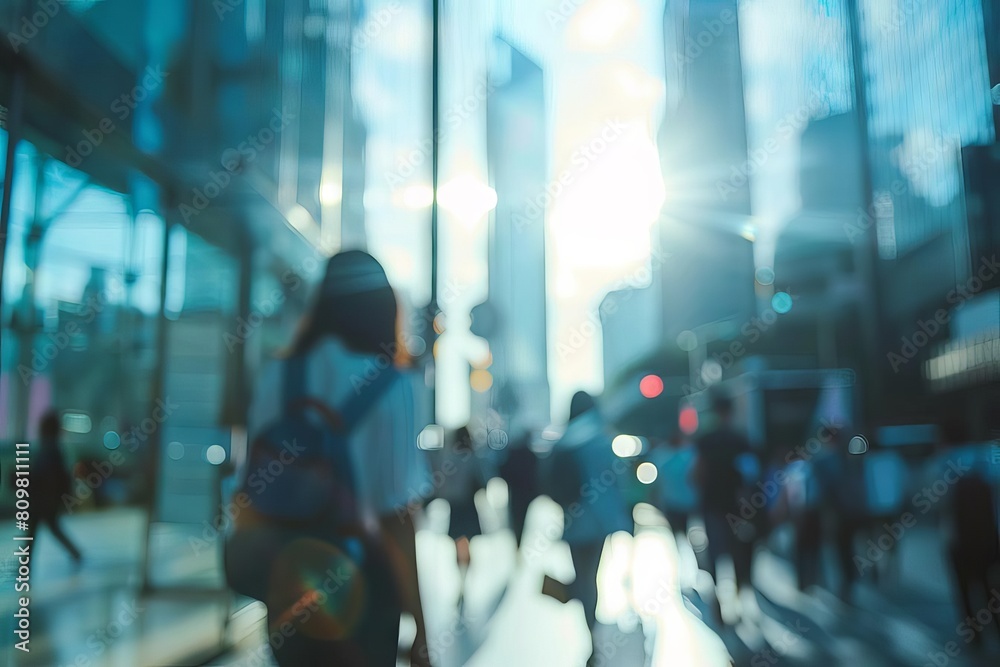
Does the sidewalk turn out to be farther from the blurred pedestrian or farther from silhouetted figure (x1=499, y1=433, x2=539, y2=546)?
the blurred pedestrian

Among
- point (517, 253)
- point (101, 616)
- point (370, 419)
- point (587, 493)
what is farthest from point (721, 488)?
point (101, 616)

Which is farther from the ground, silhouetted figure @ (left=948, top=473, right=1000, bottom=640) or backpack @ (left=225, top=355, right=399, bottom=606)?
backpack @ (left=225, top=355, right=399, bottom=606)

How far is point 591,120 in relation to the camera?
3326mm

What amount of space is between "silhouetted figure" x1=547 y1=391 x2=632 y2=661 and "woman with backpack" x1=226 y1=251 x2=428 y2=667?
144cm

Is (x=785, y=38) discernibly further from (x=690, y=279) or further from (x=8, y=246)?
(x=8, y=246)

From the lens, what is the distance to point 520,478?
10.6 ft

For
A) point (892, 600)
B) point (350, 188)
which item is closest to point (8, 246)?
point (350, 188)

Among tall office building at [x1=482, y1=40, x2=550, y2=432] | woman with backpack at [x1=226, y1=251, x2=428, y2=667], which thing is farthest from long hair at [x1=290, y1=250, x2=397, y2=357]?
tall office building at [x1=482, y1=40, x2=550, y2=432]

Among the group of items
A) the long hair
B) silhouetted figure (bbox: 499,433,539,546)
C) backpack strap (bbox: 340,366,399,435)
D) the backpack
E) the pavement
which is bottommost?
the pavement

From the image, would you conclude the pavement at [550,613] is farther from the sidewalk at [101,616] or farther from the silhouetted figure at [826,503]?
the silhouetted figure at [826,503]

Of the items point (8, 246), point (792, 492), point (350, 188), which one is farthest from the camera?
point (792, 492)

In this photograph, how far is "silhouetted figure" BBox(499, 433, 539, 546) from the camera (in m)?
3.19

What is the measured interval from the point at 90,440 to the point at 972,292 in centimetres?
420

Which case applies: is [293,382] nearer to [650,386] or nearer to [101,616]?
[650,386]
